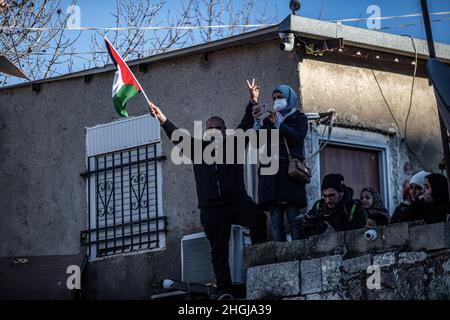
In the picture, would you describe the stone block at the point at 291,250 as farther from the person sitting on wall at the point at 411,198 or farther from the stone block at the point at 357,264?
the person sitting on wall at the point at 411,198

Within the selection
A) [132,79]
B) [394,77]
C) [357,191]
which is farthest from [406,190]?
[132,79]

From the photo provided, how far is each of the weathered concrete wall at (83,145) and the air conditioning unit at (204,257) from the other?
316 mm

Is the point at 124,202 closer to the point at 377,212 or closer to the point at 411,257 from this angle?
the point at 377,212

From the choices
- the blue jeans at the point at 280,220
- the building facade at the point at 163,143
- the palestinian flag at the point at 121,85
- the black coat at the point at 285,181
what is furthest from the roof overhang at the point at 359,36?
the blue jeans at the point at 280,220

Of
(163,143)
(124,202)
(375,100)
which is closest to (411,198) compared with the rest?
(375,100)

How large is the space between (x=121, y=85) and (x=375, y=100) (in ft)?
11.6

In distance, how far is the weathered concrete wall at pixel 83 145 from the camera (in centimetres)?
1440

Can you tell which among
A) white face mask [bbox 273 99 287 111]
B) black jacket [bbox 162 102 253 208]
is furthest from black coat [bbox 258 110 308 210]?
black jacket [bbox 162 102 253 208]

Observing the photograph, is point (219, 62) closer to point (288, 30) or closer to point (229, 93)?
point (229, 93)

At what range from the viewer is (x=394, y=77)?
595 inches

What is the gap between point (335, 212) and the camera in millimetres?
12133

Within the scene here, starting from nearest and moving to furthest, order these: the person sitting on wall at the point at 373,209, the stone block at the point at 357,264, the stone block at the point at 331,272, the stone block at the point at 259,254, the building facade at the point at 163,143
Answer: the stone block at the point at 357,264 → the stone block at the point at 331,272 → the stone block at the point at 259,254 → the person sitting on wall at the point at 373,209 → the building facade at the point at 163,143

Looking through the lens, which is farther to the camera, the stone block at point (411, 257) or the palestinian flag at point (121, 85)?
the palestinian flag at point (121, 85)

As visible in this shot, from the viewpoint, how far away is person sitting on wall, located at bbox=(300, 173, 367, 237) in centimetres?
1205
